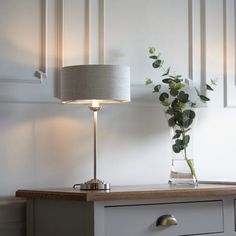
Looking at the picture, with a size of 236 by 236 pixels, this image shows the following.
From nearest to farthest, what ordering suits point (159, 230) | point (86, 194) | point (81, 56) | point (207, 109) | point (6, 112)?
point (86, 194) → point (159, 230) → point (6, 112) → point (81, 56) → point (207, 109)

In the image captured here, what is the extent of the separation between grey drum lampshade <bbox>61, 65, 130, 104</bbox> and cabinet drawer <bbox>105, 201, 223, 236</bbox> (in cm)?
35

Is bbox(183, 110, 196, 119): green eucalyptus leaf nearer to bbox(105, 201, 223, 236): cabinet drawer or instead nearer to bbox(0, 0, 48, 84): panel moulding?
bbox(105, 201, 223, 236): cabinet drawer

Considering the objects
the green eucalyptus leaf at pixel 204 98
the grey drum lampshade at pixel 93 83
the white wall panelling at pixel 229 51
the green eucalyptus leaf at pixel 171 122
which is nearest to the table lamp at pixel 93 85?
the grey drum lampshade at pixel 93 83

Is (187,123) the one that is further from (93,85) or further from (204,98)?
(93,85)

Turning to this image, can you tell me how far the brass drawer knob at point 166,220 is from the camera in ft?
5.75

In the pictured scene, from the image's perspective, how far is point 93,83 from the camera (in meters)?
1.82

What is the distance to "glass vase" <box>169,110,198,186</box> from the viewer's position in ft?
6.72

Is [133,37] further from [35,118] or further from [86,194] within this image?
[86,194]

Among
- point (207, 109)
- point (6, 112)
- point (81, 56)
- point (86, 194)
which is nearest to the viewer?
point (86, 194)

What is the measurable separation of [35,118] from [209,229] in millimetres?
678

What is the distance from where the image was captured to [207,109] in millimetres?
2369

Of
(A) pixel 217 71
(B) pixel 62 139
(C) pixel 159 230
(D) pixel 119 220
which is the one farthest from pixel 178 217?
(A) pixel 217 71

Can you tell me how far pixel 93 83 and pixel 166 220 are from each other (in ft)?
1.52

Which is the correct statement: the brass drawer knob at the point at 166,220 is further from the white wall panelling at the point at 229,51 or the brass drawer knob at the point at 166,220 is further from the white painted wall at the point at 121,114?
the white wall panelling at the point at 229,51
